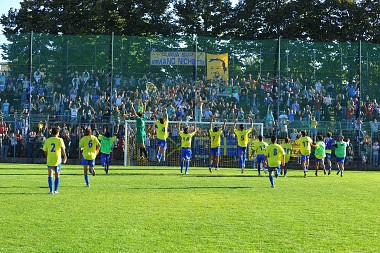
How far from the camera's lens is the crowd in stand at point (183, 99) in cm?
3519

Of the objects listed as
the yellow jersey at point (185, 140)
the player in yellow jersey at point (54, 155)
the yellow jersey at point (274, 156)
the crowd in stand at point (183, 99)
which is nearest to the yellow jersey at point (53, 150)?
the player in yellow jersey at point (54, 155)

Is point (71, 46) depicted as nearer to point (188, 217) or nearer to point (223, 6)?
point (223, 6)

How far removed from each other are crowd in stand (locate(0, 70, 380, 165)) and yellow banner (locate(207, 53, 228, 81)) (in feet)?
1.30

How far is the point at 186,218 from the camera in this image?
12234 millimetres

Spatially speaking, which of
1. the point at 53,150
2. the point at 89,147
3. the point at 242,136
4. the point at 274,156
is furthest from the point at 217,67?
the point at 53,150

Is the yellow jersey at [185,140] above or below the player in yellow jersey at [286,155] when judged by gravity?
above

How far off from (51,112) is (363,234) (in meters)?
27.4

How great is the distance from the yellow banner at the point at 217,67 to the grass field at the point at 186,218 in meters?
18.2

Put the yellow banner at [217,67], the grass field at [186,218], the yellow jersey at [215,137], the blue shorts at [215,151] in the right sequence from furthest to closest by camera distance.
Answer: the yellow banner at [217,67] → the blue shorts at [215,151] → the yellow jersey at [215,137] → the grass field at [186,218]

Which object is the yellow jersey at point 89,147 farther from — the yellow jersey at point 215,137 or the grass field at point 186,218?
the yellow jersey at point 215,137

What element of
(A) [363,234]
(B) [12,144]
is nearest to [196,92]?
(B) [12,144]

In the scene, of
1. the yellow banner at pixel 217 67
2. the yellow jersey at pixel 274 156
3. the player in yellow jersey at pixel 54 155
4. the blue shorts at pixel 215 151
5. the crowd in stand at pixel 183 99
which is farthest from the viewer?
the yellow banner at pixel 217 67

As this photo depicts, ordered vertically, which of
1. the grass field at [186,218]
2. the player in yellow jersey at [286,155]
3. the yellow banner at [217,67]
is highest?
the yellow banner at [217,67]

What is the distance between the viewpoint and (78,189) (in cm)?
1744
